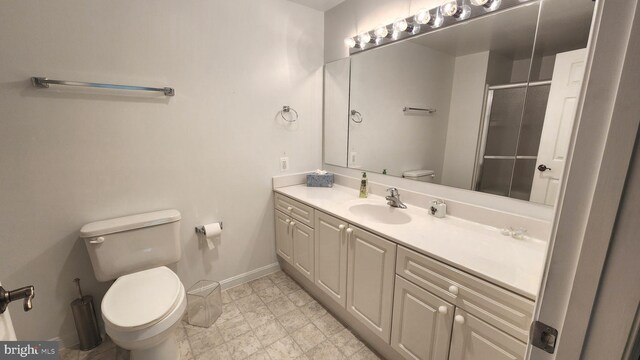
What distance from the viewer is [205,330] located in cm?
179

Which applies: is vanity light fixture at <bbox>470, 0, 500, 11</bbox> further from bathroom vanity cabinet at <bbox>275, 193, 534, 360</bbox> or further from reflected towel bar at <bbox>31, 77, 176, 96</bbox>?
reflected towel bar at <bbox>31, 77, 176, 96</bbox>

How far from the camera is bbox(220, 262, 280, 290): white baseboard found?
2213 mm

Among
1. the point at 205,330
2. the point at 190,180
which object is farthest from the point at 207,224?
the point at 205,330

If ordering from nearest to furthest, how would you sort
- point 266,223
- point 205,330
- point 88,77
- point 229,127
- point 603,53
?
point 603,53, point 88,77, point 205,330, point 229,127, point 266,223

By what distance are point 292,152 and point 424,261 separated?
1.53m

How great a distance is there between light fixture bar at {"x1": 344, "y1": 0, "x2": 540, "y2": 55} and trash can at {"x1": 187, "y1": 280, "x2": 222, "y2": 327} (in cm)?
229

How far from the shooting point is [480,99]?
1468 millimetres

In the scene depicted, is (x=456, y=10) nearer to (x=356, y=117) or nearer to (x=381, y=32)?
(x=381, y=32)

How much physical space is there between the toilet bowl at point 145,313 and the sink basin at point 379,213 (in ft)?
3.93

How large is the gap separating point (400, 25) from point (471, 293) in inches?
65.9

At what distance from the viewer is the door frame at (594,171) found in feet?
1.23

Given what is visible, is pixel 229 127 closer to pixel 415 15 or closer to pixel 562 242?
pixel 415 15

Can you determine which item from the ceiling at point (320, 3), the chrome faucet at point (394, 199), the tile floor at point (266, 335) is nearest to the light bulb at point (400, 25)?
the ceiling at point (320, 3)

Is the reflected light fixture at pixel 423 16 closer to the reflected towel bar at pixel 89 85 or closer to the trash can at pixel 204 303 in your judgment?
the reflected towel bar at pixel 89 85
